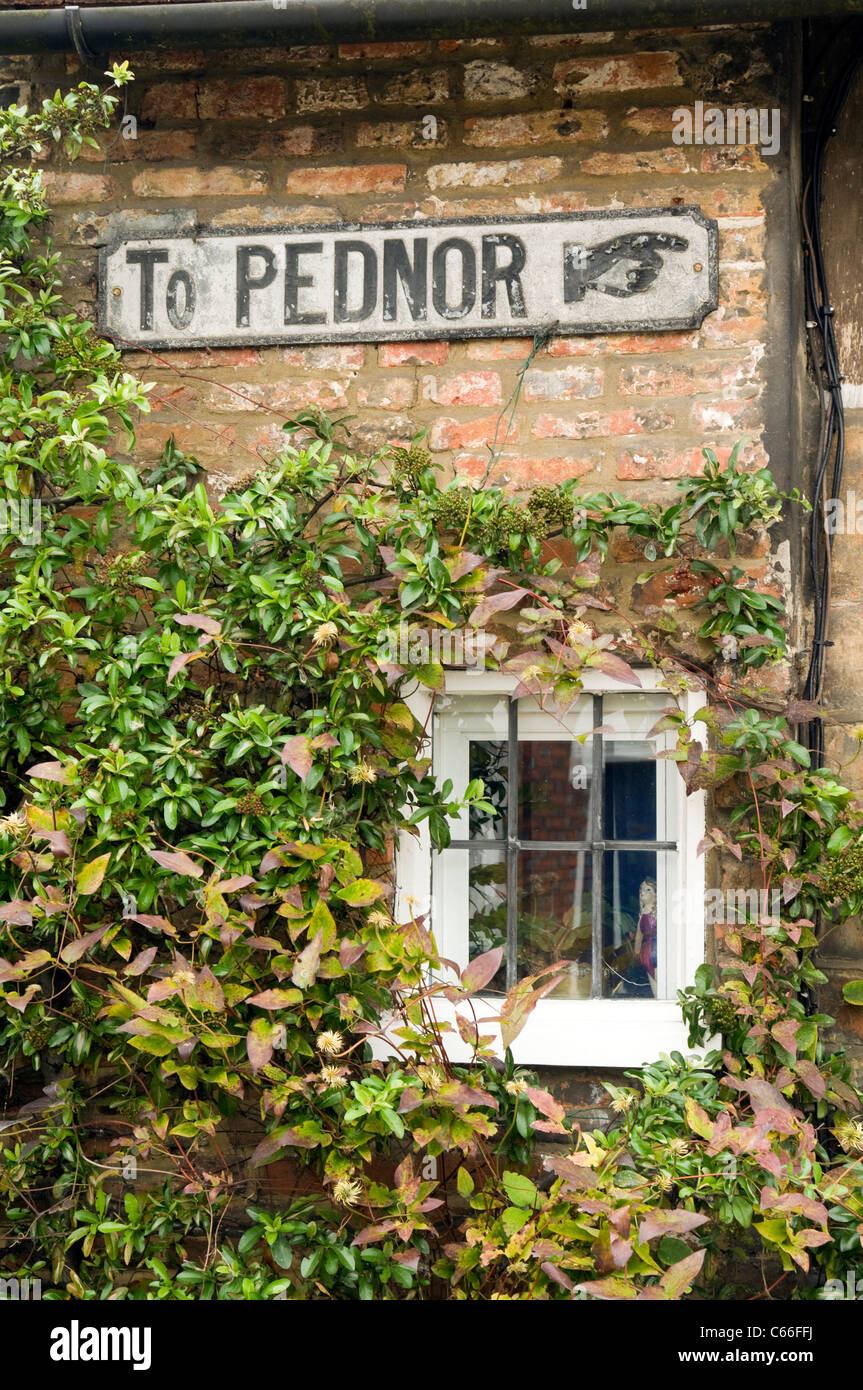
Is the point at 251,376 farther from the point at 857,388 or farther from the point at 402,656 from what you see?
the point at 857,388

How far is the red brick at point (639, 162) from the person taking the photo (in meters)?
3.00

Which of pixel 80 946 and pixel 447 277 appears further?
pixel 447 277

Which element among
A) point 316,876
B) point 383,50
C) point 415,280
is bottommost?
point 316,876

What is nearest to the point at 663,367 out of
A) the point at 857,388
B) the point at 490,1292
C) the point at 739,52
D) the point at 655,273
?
the point at 655,273

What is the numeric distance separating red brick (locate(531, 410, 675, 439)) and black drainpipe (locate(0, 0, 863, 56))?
39.7 inches

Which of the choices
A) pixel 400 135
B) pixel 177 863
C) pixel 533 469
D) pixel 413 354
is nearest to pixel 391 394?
pixel 413 354

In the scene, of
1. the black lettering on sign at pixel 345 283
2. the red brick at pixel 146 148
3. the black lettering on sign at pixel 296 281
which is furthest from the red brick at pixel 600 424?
the red brick at pixel 146 148

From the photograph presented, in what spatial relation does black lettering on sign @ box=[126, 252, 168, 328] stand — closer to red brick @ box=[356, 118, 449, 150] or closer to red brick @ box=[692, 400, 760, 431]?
red brick @ box=[356, 118, 449, 150]

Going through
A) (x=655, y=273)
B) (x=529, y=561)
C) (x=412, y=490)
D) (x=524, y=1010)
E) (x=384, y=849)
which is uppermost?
(x=655, y=273)

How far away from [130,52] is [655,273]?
170cm

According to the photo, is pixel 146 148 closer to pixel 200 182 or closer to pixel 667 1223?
pixel 200 182

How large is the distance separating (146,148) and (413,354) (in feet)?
3.51

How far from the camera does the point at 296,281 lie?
123 inches

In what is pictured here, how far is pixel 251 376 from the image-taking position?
3150 millimetres
